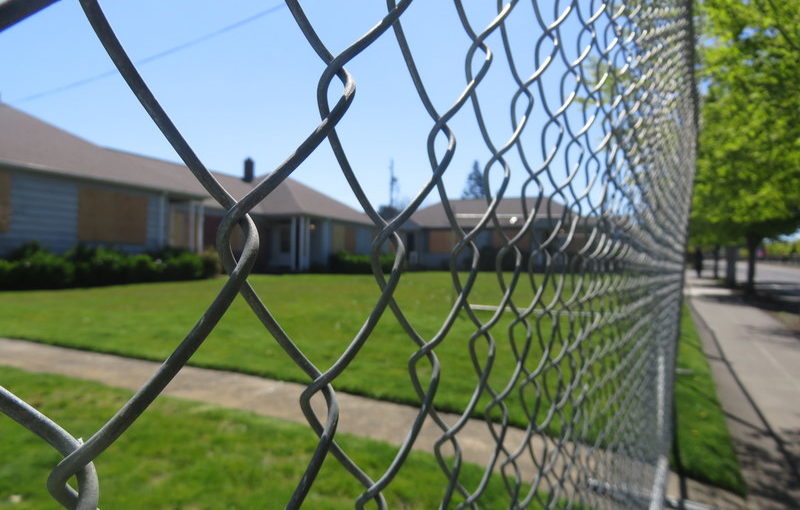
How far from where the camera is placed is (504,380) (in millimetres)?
5195

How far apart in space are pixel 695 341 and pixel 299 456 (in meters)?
8.12

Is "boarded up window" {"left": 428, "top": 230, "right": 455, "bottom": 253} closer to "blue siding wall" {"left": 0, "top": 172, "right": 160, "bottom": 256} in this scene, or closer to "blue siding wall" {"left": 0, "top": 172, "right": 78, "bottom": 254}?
"blue siding wall" {"left": 0, "top": 172, "right": 160, "bottom": 256}

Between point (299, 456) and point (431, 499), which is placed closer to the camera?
point (431, 499)

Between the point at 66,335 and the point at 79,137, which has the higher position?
the point at 79,137

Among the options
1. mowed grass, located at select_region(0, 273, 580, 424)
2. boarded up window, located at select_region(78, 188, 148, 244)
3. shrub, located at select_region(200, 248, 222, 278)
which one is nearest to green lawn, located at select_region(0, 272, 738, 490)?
mowed grass, located at select_region(0, 273, 580, 424)

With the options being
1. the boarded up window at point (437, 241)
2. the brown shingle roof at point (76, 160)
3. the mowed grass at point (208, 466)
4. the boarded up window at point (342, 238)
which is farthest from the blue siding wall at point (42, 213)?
the boarded up window at point (437, 241)

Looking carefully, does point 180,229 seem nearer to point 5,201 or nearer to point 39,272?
point 5,201

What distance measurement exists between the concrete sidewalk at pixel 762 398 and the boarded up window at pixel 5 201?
16.7 m

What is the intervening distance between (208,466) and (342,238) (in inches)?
1053

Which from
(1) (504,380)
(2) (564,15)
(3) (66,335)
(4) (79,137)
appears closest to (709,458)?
(1) (504,380)

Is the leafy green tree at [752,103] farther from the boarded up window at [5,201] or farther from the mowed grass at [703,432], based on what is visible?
the boarded up window at [5,201]

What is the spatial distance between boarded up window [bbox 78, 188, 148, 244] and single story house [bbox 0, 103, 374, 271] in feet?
0.10

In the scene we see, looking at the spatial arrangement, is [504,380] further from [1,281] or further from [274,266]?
[274,266]

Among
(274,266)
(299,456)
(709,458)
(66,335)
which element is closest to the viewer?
(299,456)
